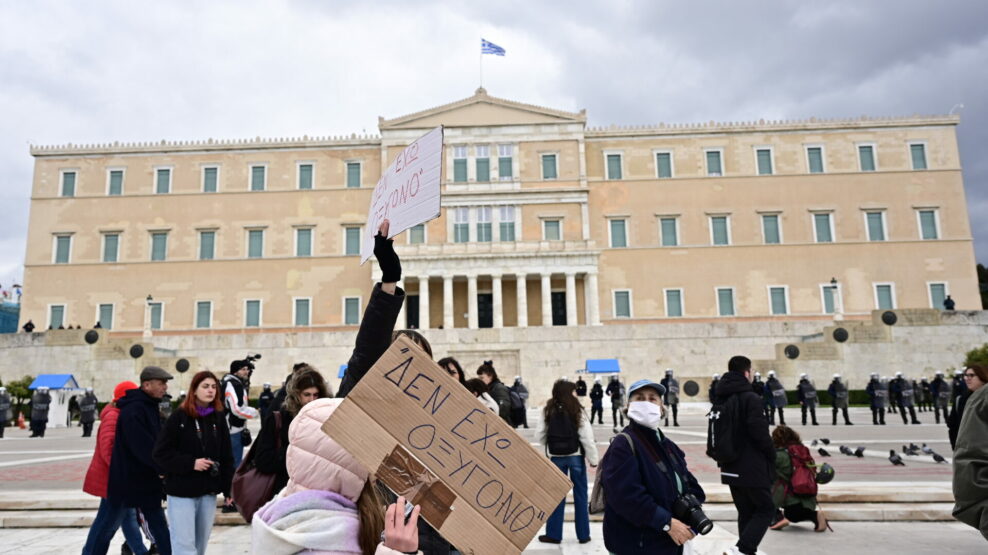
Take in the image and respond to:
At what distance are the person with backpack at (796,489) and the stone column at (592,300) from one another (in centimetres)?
2921

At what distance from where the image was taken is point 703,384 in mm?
26078

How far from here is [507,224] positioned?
38438 mm

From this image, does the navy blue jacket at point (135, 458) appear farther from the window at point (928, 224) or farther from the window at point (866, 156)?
the window at point (928, 224)

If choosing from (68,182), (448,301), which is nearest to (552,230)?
(448,301)

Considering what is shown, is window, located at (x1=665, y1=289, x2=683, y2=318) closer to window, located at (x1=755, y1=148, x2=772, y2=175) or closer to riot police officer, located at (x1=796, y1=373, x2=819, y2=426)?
window, located at (x1=755, y1=148, x2=772, y2=175)

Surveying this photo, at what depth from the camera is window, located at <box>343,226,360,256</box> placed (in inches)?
1550

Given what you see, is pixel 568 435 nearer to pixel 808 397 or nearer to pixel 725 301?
pixel 808 397

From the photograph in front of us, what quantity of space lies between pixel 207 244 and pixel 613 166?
24.3 meters

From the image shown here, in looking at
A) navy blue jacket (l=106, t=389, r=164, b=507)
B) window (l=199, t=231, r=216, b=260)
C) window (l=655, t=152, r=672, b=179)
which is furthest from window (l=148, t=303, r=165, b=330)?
navy blue jacket (l=106, t=389, r=164, b=507)

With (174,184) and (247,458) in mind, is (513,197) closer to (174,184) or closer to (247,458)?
(174,184)

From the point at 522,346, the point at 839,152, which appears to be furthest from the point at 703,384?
the point at 839,152

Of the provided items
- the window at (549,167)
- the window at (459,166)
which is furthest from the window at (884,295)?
the window at (459,166)

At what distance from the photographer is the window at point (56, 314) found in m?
38.8

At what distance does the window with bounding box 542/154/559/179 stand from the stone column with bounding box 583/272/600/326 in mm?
6618
